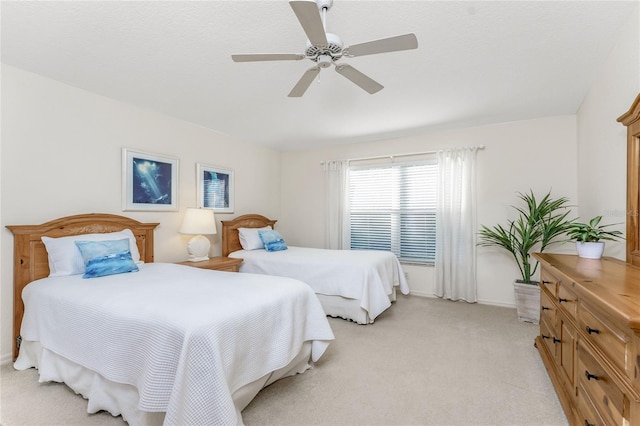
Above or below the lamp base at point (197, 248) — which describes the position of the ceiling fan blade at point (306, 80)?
above

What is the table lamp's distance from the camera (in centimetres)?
365

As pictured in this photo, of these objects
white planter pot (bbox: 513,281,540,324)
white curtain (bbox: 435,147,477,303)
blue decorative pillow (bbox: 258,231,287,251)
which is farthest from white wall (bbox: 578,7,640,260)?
blue decorative pillow (bbox: 258,231,287,251)

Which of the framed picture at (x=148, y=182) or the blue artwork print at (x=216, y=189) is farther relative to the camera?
the blue artwork print at (x=216, y=189)

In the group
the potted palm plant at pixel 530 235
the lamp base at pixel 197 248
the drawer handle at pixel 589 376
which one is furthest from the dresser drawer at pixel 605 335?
the lamp base at pixel 197 248

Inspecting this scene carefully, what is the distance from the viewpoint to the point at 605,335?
46.9 inches

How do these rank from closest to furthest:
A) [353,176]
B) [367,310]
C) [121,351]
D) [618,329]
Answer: [618,329], [121,351], [367,310], [353,176]

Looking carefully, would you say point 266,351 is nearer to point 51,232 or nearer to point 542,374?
point 542,374

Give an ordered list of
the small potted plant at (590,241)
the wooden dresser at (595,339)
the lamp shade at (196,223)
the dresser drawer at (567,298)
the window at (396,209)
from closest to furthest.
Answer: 1. the wooden dresser at (595,339)
2. the dresser drawer at (567,298)
3. the small potted plant at (590,241)
4. the lamp shade at (196,223)
5. the window at (396,209)

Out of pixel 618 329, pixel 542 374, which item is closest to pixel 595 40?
pixel 618 329

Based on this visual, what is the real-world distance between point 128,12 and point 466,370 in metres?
3.36

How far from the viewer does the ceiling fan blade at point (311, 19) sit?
1.30 meters

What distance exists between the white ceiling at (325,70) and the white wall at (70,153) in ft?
0.59

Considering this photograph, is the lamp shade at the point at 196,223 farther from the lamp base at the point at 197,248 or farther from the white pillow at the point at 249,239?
the white pillow at the point at 249,239

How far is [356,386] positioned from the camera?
2.08 m
